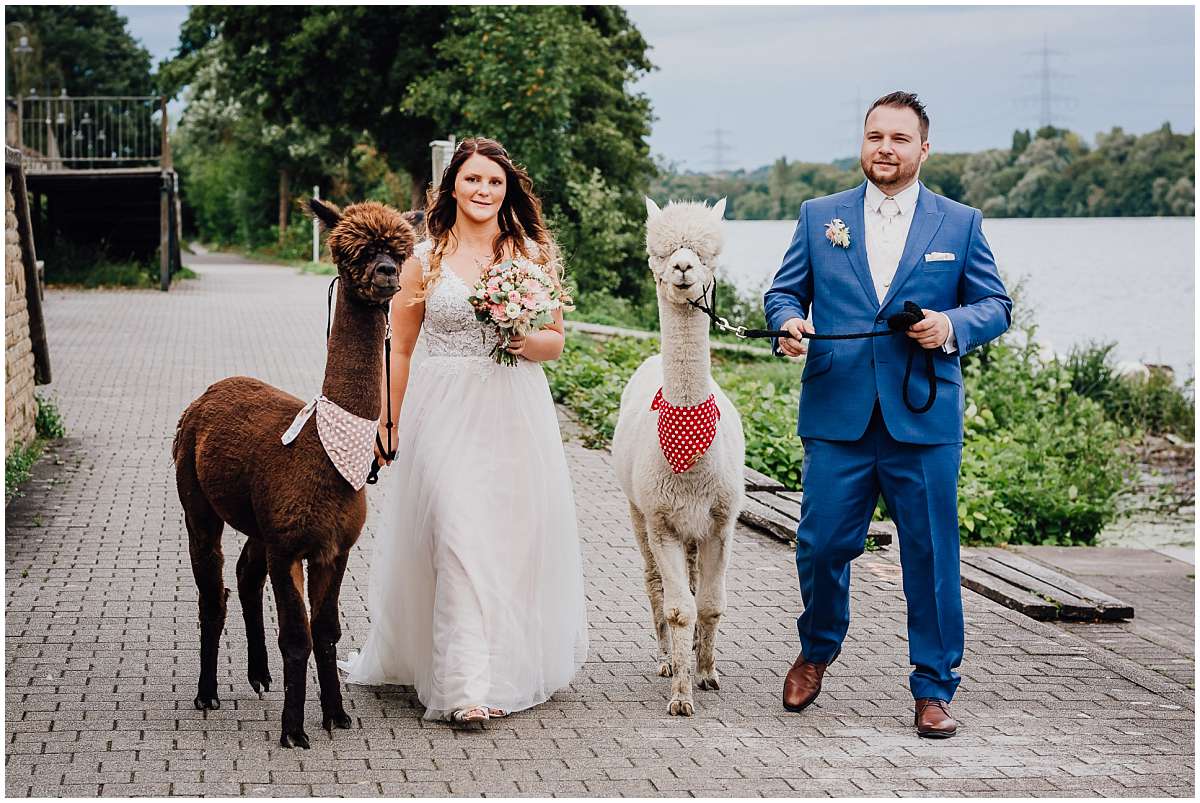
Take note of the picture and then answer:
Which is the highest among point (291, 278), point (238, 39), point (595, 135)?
point (238, 39)

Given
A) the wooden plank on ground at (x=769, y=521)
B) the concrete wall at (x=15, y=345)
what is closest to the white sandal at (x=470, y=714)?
the wooden plank on ground at (x=769, y=521)

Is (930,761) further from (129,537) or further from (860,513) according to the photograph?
(129,537)

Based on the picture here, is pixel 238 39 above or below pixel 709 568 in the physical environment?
above

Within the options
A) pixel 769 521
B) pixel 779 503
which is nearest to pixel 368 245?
pixel 769 521

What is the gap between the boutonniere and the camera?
576cm

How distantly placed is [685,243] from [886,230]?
2.85ft

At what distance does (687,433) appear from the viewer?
5.86 m

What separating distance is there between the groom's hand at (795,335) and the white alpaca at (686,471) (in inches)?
13.5

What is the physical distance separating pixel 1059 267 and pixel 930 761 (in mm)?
35410

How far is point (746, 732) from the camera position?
224 inches

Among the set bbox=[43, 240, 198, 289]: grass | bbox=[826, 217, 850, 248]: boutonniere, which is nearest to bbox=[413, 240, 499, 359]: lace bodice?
bbox=[826, 217, 850, 248]: boutonniere

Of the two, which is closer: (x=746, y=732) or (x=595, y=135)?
(x=746, y=732)

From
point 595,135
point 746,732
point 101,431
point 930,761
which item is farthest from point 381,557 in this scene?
point 595,135

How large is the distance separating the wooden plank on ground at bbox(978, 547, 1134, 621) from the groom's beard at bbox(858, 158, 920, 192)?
3564 millimetres
